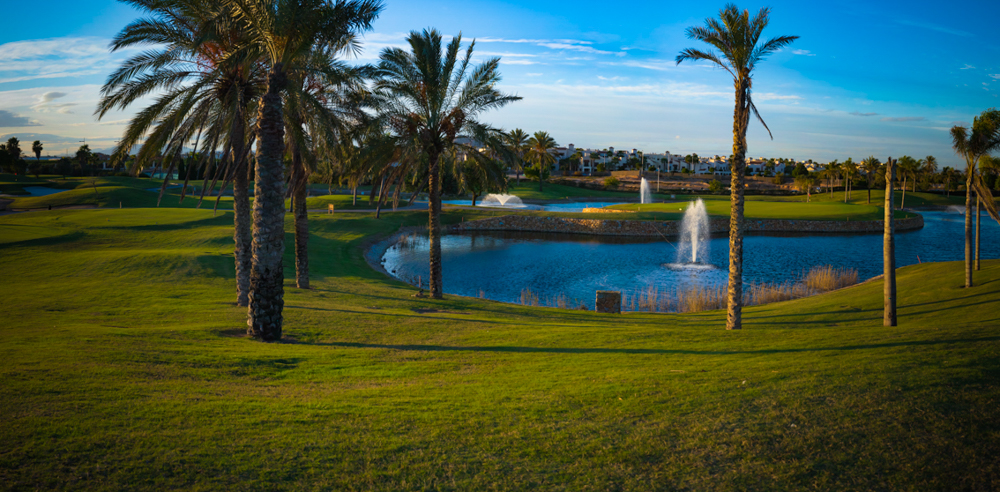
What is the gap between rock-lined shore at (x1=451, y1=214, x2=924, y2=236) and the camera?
190 ft

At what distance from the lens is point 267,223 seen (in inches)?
513

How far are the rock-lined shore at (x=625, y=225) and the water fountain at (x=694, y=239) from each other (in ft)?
3.77

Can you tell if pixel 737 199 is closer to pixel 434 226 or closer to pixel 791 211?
pixel 434 226

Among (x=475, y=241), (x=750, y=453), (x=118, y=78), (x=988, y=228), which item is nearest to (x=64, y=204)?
(x=475, y=241)

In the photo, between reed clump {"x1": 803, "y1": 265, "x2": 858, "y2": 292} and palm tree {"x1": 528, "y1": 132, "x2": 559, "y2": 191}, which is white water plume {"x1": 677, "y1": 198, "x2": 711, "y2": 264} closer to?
reed clump {"x1": 803, "y1": 265, "x2": 858, "y2": 292}

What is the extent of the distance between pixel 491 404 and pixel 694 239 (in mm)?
43202

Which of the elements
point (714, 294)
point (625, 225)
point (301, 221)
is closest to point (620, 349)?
point (301, 221)

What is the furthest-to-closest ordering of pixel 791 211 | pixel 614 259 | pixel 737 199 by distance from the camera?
pixel 791 211 → pixel 614 259 → pixel 737 199

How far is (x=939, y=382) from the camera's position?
27.1 feet

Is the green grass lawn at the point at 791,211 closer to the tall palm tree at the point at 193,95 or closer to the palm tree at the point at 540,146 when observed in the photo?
the palm tree at the point at 540,146

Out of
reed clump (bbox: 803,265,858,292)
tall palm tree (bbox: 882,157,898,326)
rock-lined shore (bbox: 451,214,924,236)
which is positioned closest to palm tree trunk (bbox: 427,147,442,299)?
tall palm tree (bbox: 882,157,898,326)

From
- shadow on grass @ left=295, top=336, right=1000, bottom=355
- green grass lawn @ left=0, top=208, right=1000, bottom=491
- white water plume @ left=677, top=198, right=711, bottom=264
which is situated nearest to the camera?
green grass lawn @ left=0, top=208, right=1000, bottom=491

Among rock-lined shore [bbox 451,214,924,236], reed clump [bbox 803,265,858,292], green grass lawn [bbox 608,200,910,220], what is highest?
green grass lawn [bbox 608,200,910,220]

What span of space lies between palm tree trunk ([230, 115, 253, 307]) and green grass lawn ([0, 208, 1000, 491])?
4.95 ft
